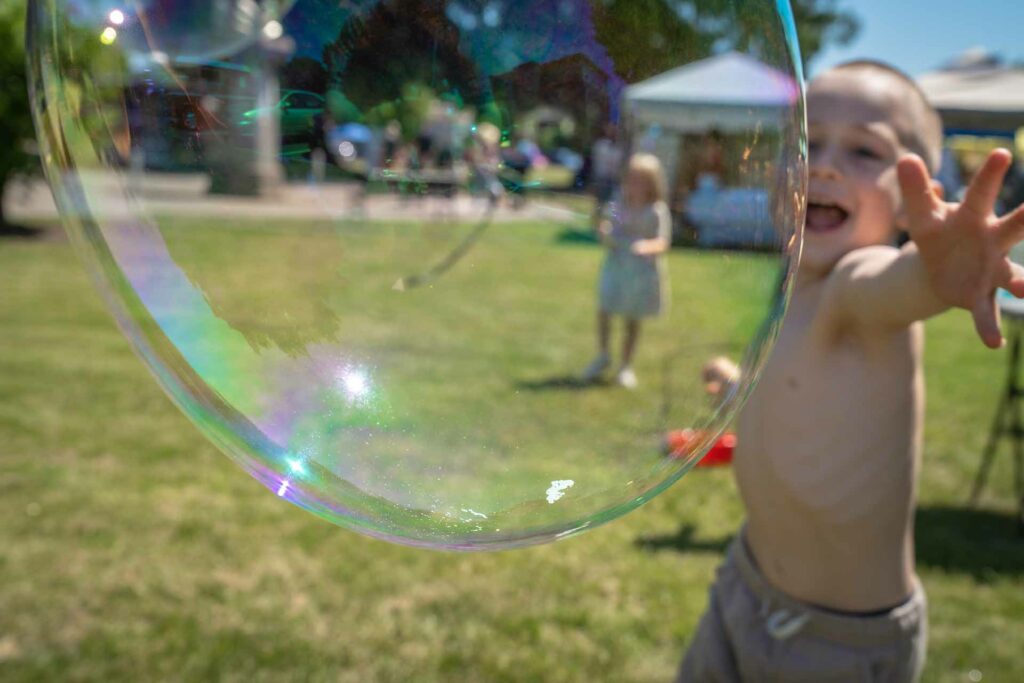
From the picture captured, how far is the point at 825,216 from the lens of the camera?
6.11ft

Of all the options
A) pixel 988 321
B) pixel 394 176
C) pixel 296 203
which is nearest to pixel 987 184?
pixel 988 321

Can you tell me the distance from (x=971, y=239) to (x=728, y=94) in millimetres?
579

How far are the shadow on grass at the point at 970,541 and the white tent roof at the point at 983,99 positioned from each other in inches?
184

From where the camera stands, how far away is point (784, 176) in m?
1.38

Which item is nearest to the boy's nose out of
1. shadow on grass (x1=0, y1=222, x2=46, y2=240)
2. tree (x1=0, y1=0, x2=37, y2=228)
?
tree (x1=0, y1=0, x2=37, y2=228)

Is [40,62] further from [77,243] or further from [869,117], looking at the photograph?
[869,117]

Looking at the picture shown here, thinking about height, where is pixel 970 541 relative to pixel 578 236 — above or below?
below

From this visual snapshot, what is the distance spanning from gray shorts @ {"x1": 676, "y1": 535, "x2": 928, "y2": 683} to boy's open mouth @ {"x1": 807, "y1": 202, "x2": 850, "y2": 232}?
761 mm

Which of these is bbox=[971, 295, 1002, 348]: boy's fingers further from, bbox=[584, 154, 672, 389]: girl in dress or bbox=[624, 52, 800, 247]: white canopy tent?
bbox=[584, 154, 672, 389]: girl in dress

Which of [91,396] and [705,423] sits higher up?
[705,423]

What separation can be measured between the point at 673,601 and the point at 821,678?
1.33 metres

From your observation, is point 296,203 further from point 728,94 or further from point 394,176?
point 728,94

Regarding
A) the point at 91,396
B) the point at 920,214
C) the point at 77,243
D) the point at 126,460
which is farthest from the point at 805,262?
the point at 91,396

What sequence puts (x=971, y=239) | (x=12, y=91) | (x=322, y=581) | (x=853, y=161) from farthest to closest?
(x=12, y=91) < (x=322, y=581) < (x=853, y=161) < (x=971, y=239)
